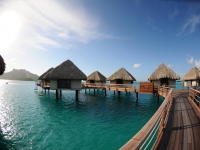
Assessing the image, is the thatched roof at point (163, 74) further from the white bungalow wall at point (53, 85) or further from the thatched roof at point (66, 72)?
the white bungalow wall at point (53, 85)

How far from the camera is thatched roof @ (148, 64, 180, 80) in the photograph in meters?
24.1

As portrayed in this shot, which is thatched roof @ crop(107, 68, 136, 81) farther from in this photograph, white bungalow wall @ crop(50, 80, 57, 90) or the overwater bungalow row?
white bungalow wall @ crop(50, 80, 57, 90)

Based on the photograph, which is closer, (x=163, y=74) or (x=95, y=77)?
(x=163, y=74)

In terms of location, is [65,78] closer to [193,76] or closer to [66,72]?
[66,72]

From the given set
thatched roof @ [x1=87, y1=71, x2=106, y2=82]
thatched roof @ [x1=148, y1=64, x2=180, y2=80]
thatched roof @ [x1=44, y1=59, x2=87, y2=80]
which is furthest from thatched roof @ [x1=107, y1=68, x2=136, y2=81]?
thatched roof @ [x1=44, y1=59, x2=87, y2=80]

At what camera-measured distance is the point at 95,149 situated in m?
7.27

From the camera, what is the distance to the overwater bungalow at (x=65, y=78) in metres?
22.1

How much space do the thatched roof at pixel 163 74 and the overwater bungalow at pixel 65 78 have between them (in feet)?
49.3

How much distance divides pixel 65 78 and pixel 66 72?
4.32ft

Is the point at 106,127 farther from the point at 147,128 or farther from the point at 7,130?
the point at 147,128

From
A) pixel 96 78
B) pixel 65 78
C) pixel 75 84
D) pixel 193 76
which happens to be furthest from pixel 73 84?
pixel 193 76

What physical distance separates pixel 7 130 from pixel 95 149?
7.63 m

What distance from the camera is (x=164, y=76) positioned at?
23875 mm

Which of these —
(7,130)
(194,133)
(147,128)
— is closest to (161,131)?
(194,133)
